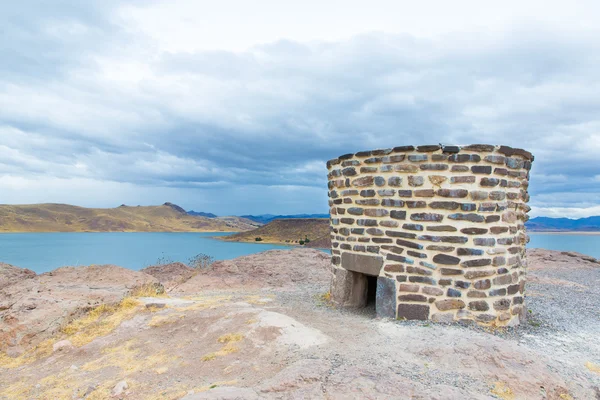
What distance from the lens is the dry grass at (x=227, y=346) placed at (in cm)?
561

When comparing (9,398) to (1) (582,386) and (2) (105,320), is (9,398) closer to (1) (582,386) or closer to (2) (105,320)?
(2) (105,320)

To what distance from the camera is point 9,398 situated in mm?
5547

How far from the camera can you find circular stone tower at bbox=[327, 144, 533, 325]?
6.80 meters

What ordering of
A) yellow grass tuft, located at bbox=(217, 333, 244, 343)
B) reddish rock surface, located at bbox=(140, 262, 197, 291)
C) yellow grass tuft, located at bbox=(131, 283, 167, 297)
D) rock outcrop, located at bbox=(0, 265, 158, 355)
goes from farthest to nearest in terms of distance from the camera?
reddish rock surface, located at bbox=(140, 262, 197, 291) → yellow grass tuft, located at bbox=(131, 283, 167, 297) → rock outcrop, located at bbox=(0, 265, 158, 355) → yellow grass tuft, located at bbox=(217, 333, 244, 343)

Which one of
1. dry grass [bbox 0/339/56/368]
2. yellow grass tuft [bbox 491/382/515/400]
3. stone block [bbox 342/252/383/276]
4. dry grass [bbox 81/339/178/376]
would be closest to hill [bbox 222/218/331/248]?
stone block [bbox 342/252/383/276]

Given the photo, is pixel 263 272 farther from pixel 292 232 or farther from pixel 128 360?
pixel 292 232

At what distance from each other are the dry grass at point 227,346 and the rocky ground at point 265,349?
0.02 metres

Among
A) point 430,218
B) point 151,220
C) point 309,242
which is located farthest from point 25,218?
point 430,218

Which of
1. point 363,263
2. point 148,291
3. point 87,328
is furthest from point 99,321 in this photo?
point 363,263

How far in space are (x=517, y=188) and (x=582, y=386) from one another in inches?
145

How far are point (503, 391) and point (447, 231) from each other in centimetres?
296

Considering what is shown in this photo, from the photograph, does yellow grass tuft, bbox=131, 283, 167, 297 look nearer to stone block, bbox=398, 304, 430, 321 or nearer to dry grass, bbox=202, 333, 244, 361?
dry grass, bbox=202, 333, 244, 361

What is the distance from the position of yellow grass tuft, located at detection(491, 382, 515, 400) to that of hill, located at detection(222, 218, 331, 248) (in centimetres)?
3516

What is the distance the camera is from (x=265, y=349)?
5.48 m
